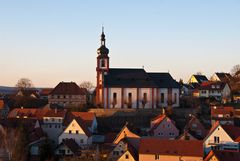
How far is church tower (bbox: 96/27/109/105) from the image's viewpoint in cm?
6644

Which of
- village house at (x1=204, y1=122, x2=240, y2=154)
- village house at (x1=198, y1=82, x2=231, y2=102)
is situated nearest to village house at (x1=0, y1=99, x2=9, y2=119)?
village house at (x1=198, y1=82, x2=231, y2=102)

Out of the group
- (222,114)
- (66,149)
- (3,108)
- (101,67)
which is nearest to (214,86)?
(222,114)

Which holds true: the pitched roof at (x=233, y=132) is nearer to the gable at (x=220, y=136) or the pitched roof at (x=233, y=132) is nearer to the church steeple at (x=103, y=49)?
the gable at (x=220, y=136)

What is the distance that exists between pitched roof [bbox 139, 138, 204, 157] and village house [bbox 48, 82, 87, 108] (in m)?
30.4

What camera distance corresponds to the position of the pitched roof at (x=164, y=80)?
222 feet

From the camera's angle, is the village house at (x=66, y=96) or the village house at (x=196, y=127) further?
the village house at (x=66, y=96)

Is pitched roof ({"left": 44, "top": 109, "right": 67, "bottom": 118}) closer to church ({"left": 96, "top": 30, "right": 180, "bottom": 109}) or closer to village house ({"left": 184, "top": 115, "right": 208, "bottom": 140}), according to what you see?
church ({"left": 96, "top": 30, "right": 180, "bottom": 109})

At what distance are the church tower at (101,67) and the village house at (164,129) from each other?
14483mm

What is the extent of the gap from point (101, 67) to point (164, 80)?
380 inches

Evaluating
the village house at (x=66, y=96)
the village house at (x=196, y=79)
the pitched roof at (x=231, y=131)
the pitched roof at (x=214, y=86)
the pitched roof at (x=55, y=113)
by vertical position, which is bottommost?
the pitched roof at (x=231, y=131)

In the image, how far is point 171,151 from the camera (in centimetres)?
4112

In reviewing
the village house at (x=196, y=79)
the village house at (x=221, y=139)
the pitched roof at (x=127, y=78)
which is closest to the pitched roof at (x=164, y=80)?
the pitched roof at (x=127, y=78)

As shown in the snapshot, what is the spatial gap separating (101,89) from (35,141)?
64.2 feet

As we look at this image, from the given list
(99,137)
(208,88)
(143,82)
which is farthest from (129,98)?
(208,88)
